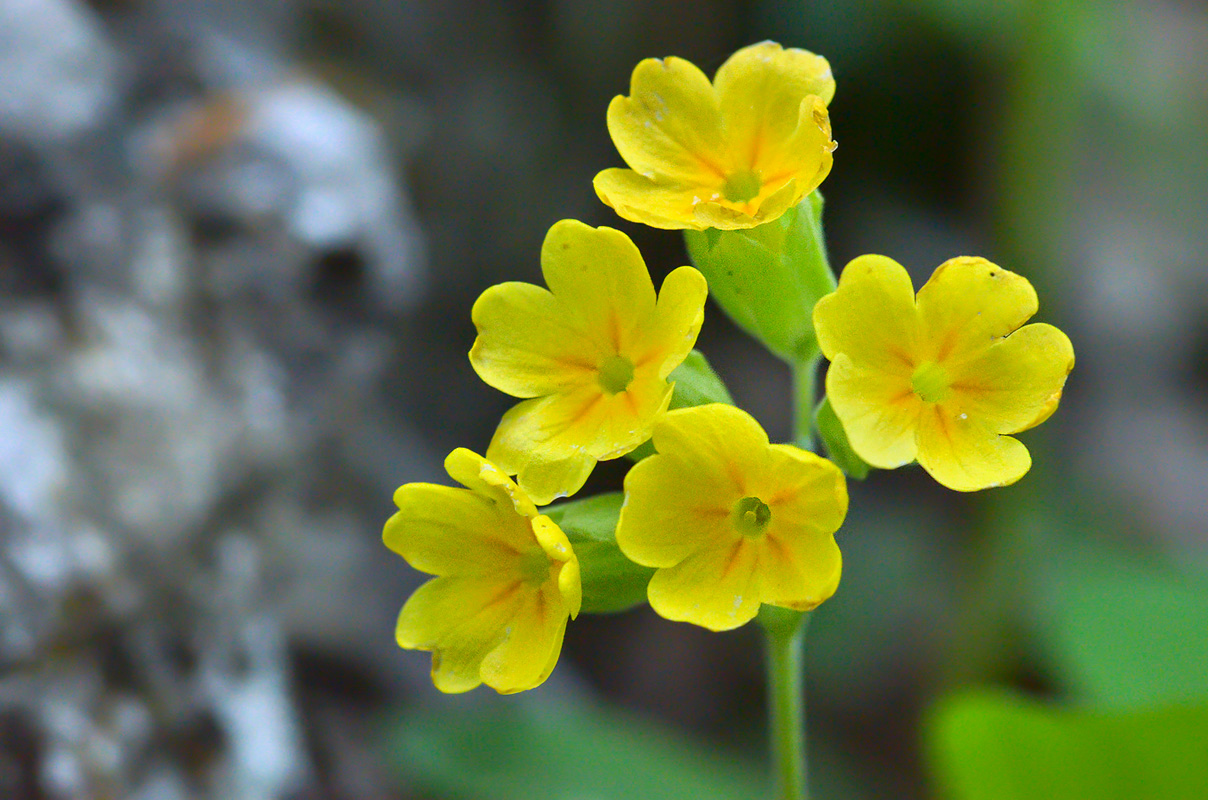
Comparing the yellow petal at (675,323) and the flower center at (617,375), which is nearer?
the yellow petal at (675,323)

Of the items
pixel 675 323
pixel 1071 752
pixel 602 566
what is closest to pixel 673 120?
pixel 675 323

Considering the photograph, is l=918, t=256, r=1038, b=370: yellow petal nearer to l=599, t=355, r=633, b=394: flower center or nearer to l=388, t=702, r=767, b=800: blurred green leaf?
l=599, t=355, r=633, b=394: flower center

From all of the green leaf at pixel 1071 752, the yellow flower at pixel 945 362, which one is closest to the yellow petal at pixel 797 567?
the yellow flower at pixel 945 362

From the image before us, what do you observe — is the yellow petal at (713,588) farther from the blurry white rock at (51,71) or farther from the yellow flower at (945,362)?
the blurry white rock at (51,71)

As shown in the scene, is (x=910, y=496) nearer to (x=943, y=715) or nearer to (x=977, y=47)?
(x=977, y=47)

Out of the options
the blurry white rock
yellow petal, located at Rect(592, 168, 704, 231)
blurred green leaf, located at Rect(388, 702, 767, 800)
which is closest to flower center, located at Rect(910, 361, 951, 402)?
yellow petal, located at Rect(592, 168, 704, 231)

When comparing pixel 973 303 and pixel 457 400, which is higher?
pixel 457 400

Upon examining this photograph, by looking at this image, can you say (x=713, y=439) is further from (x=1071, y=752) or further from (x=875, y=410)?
(x=1071, y=752)
